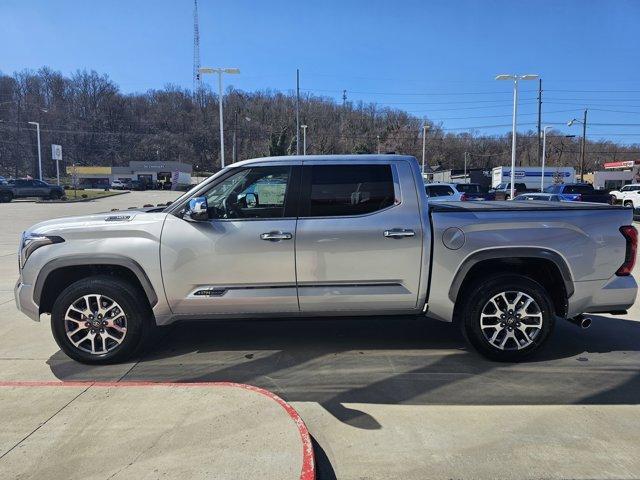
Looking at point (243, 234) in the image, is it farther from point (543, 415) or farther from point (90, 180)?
point (90, 180)

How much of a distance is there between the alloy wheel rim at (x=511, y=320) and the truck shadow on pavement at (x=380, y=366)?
0.79 feet

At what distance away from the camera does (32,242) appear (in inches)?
179

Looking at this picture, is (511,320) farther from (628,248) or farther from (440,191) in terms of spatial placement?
(440,191)

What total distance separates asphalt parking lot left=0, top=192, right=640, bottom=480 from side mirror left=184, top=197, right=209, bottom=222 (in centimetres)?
145

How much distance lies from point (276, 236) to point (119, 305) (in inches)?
64.9

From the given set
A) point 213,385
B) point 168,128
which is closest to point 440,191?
point 213,385

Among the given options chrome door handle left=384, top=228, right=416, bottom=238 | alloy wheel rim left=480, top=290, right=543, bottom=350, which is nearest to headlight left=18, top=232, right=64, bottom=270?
chrome door handle left=384, top=228, right=416, bottom=238

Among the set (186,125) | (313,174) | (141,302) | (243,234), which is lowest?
(141,302)

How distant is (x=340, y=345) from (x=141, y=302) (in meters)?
2.11

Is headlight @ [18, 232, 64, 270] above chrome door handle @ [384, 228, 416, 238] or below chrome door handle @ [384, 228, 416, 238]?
below

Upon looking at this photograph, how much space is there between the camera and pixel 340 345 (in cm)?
519

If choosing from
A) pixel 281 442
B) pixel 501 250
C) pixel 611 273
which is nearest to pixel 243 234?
pixel 281 442

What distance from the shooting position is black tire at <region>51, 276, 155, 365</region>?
177 inches

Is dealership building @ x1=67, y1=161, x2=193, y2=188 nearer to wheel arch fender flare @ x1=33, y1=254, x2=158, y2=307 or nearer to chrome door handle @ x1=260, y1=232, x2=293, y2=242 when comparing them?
wheel arch fender flare @ x1=33, y1=254, x2=158, y2=307
